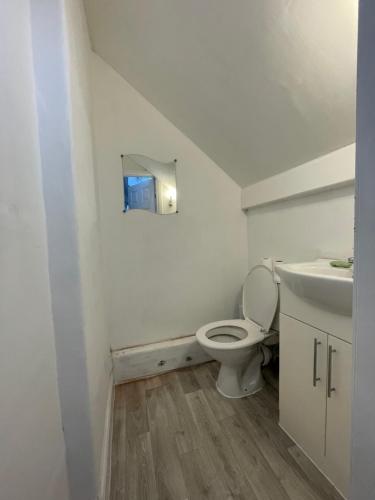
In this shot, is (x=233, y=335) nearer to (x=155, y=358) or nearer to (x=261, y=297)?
(x=261, y=297)

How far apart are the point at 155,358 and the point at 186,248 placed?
2.98ft

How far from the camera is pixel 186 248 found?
1.86 m

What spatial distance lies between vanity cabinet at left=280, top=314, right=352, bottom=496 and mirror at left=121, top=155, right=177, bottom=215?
1183mm

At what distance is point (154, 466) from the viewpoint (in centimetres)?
106

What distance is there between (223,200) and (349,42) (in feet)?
3.93

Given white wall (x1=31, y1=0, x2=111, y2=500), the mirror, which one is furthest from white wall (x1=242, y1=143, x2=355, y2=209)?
white wall (x1=31, y1=0, x2=111, y2=500)

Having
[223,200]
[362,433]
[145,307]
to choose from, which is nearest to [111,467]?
[145,307]

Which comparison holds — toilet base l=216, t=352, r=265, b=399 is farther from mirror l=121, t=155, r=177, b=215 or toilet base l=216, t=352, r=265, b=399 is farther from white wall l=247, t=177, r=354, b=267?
mirror l=121, t=155, r=177, b=215

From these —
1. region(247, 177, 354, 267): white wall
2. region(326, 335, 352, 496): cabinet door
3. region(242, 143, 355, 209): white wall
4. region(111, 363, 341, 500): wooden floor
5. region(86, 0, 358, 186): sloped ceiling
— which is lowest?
region(111, 363, 341, 500): wooden floor

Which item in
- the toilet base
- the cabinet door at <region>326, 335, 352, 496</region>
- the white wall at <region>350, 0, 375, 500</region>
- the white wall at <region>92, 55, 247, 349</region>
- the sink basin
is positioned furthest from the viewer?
the white wall at <region>92, 55, 247, 349</region>

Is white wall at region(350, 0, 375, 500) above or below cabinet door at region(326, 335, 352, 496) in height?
above

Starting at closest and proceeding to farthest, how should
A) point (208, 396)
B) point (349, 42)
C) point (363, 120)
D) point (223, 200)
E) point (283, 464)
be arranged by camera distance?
point (363, 120) < point (349, 42) < point (283, 464) < point (208, 396) < point (223, 200)

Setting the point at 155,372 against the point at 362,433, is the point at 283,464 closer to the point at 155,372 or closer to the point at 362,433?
the point at 362,433

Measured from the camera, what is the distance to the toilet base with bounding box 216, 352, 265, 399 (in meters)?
1.47
